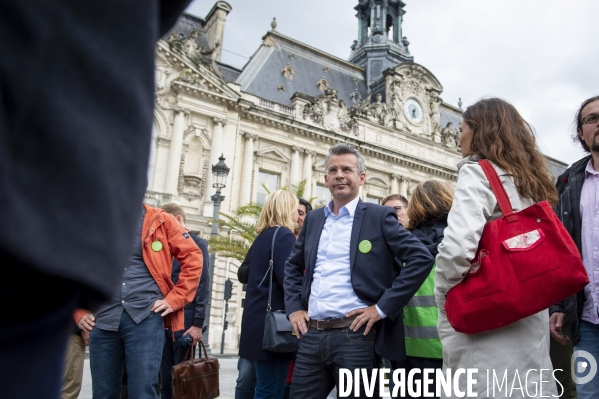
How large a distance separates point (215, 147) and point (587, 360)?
2071 cm

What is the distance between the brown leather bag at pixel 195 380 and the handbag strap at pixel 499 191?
9.86 feet

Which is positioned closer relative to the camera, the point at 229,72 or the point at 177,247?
the point at 177,247

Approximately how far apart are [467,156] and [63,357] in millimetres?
2805

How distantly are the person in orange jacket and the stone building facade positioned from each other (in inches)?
555

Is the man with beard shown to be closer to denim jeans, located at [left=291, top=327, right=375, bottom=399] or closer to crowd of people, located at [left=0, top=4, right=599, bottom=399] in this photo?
crowd of people, located at [left=0, top=4, right=599, bottom=399]

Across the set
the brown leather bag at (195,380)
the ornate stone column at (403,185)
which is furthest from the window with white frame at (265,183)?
the brown leather bag at (195,380)

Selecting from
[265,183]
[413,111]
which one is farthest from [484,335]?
[413,111]

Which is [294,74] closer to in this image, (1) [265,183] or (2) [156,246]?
(1) [265,183]

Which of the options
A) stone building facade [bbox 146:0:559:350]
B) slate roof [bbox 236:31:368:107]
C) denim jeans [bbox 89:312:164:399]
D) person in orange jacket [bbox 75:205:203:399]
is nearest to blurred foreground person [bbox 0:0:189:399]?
person in orange jacket [bbox 75:205:203:399]

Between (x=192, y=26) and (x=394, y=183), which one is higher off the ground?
(x=192, y=26)

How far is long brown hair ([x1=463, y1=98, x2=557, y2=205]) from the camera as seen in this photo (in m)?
2.63

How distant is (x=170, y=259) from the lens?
3936 millimetres

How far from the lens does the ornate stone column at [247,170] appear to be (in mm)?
23078

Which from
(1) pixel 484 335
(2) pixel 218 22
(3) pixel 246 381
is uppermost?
(2) pixel 218 22
